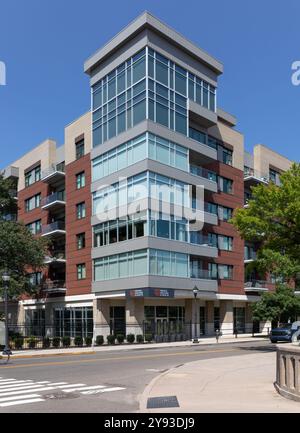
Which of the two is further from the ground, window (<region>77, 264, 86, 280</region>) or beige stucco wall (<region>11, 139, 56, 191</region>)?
beige stucco wall (<region>11, 139, 56, 191</region>)

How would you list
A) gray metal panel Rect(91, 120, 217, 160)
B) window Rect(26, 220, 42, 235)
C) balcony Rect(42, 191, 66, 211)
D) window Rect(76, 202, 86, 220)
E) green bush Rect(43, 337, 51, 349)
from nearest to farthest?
green bush Rect(43, 337, 51, 349) < gray metal panel Rect(91, 120, 217, 160) < window Rect(76, 202, 86, 220) < balcony Rect(42, 191, 66, 211) < window Rect(26, 220, 42, 235)

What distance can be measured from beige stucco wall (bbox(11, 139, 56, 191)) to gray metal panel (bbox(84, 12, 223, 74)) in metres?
12.6

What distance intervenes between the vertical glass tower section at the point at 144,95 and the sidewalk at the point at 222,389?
3046 centimetres

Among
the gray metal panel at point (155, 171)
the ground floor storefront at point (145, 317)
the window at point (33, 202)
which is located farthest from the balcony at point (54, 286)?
the gray metal panel at point (155, 171)

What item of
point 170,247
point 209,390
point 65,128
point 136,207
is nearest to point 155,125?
point 136,207

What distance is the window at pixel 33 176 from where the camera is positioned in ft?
214

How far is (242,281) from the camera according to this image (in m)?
59.1

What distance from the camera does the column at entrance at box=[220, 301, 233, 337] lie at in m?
57.3

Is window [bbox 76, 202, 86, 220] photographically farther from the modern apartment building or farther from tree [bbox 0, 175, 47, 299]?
tree [bbox 0, 175, 47, 299]

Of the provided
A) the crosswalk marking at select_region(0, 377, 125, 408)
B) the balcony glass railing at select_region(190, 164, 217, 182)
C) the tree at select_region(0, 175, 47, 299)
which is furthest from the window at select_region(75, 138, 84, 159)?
the crosswalk marking at select_region(0, 377, 125, 408)

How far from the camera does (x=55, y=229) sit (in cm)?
5881

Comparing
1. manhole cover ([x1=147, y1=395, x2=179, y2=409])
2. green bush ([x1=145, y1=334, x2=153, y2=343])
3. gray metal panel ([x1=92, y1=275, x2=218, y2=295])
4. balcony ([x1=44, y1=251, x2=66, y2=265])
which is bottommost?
green bush ([x1=145, y1=334, x2=153, y2=343])

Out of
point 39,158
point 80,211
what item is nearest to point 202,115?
point 80,211
